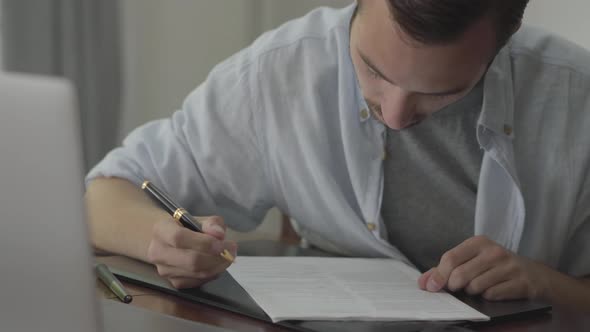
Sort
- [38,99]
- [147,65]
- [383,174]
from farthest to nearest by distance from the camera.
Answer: [147,65] < [383,174] < [38,99]

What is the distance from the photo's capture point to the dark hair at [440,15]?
2.62 feet

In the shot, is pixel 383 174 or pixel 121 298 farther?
pixel 383 174

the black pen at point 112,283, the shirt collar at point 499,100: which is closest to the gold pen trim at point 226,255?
the black pen at point 112,283

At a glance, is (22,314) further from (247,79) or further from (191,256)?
(247,79)

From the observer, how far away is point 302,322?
743mm

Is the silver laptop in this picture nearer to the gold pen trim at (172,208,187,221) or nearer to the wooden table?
the wooden table

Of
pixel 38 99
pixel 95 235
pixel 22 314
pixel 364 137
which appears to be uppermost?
pixel 38 99

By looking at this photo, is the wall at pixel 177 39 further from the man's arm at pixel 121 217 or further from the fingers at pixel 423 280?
the fingers at pixel 423 280

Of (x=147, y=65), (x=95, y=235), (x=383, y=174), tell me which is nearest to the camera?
(x=95, y=235)

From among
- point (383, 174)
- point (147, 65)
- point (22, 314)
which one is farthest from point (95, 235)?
point (147, 65)

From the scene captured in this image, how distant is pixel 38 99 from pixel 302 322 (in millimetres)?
393

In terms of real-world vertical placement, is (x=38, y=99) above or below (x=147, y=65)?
above

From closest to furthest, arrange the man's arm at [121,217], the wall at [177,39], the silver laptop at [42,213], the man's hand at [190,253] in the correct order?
the silver laptop at [42,213] < the man's hand at [190,253] < the man's arm at [121,217] < the wall at [177,39]

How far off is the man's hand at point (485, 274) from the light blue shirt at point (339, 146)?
0.19m
